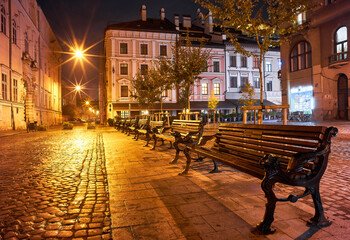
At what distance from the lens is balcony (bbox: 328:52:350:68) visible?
2280 cm

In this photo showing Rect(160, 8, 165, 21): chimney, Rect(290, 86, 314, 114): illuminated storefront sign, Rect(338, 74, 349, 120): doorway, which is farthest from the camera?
Rect(160, 8, 165, 21): chimney

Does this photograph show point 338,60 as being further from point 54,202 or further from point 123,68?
point 123,68

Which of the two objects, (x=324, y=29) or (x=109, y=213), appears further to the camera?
(x=324, y=29)

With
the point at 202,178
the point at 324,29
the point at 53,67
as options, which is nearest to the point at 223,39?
the point at 324,29

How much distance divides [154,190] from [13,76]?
2511cm

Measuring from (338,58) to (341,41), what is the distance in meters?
1.88

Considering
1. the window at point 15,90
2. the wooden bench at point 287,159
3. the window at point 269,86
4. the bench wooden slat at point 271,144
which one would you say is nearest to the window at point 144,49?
the window at point 15,90

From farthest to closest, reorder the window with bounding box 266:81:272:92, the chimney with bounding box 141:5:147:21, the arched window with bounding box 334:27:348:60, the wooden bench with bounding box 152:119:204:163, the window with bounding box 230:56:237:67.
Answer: the window with bounding box 266:81:272:92
the window with bounding box 230:56:237:67
the chimney with bounding box 141:5:147:21
the arched window with bounding box 334:27:348:60
the wooden bench with bounding box 152:119:204:163

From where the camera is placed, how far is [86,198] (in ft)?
12.2

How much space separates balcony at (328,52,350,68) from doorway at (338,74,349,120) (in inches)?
60.9

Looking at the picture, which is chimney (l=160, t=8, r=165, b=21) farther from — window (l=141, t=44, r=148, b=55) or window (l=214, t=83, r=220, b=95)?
window (l=214, t=83, r=220, b=95)

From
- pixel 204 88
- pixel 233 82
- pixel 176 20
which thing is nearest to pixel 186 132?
pixel 204 88

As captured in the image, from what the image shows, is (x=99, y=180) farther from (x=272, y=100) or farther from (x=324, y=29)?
(x=272, y=100)

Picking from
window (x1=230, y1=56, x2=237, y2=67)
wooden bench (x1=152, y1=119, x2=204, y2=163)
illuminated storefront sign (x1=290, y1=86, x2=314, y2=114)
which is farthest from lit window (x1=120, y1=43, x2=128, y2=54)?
wooden bench (x1=152, y1=119, x2=204, y2=163)
